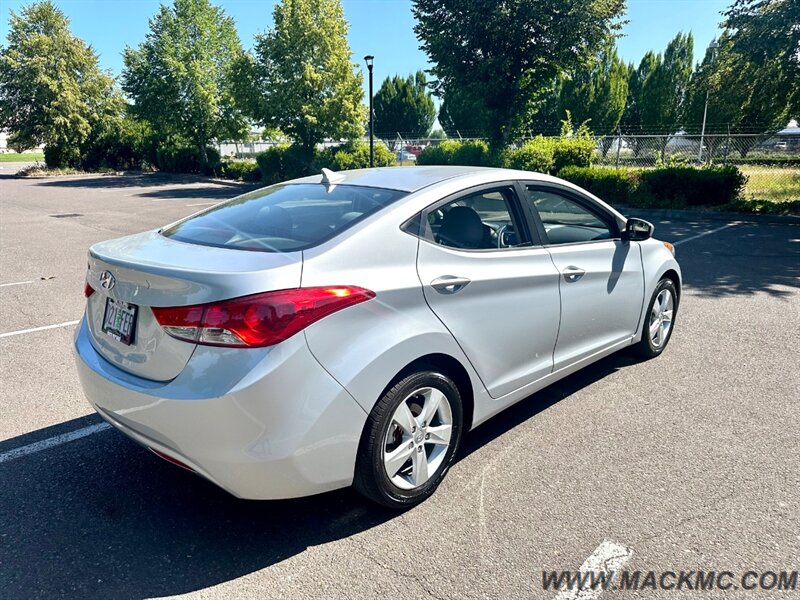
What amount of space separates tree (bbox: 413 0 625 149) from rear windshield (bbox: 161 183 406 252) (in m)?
19.2

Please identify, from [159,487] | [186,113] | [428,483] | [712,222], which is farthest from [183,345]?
[186,113]

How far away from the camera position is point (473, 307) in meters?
2.95

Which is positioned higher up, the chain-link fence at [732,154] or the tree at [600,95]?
the tree at [600,95]

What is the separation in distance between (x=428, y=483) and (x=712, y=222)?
12898 mm

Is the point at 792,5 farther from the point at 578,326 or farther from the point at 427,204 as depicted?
the point at 427,204

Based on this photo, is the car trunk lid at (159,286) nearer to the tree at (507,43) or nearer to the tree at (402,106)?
the tree at (507,43)

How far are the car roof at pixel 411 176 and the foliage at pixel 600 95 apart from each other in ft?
152

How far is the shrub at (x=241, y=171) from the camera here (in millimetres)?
30148

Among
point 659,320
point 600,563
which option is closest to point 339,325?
point 600,563

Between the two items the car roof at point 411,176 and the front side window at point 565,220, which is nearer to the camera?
the car roof at point 411,176

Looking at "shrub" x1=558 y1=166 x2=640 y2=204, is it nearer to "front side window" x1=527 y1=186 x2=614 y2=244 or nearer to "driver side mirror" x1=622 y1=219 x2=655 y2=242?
"driver side mirror" x1=622 y1=219 x2=655 y2=242

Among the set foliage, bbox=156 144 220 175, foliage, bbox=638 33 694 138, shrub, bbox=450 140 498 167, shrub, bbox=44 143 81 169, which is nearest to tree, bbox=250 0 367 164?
shrub, bbox=450 140 498 167

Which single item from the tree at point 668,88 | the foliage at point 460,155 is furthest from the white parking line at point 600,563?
the tree at point 668,88

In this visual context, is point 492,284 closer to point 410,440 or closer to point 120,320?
point 410,440
